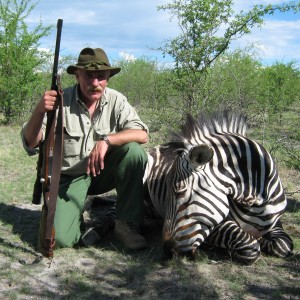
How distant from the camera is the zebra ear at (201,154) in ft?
9.66

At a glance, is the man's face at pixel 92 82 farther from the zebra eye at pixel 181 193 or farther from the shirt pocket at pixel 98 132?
the zebra eye at pixel 181 193

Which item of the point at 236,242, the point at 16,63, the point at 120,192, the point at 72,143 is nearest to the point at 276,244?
the point at 236,242

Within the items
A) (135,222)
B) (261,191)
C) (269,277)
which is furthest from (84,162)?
(269,277)

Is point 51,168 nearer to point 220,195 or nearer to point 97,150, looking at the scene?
point 97,150

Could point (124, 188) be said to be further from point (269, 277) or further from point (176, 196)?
point (269, 277)

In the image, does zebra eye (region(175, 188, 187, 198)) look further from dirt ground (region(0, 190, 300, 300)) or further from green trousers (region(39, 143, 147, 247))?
green trousers (region(39, 143, 147, 247))

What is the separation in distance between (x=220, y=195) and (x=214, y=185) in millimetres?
86

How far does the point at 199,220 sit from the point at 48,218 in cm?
113

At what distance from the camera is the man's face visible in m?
3.73

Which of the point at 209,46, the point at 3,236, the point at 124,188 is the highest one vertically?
the point at 209,46

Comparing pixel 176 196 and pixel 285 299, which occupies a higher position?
pixel 176 196

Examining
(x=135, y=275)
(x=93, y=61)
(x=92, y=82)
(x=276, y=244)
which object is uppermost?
(x=93, y=61)

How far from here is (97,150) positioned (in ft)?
11.4

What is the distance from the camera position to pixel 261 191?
10.8 feet
